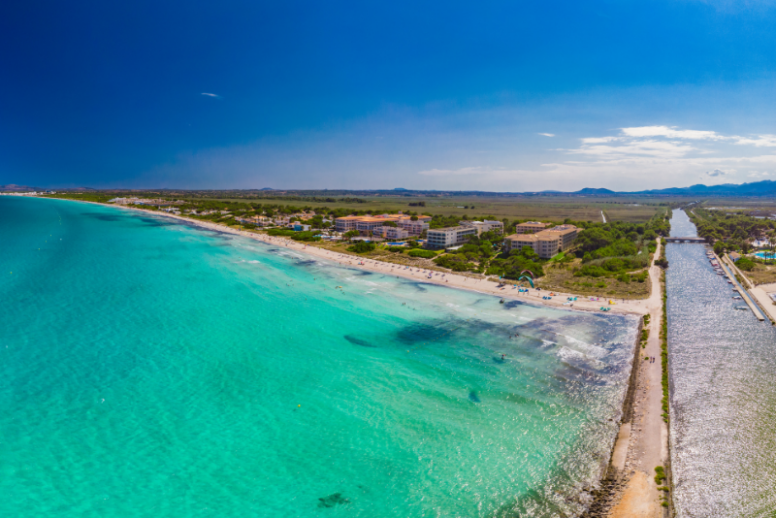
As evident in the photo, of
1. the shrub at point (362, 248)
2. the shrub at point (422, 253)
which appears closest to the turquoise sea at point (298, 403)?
the shrub at point (422, 253)

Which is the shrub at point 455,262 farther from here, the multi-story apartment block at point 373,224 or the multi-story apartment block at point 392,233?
the multi-story apartment block at point 373,224

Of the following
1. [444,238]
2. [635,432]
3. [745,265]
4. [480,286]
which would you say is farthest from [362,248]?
[745,265]

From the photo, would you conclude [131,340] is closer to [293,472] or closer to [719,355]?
[293,472]

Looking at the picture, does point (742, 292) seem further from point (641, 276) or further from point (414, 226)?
point (414, 226)

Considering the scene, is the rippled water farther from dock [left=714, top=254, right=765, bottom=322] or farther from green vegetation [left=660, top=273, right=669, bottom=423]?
dock [left=714, top=254, right=765, bottom=322]

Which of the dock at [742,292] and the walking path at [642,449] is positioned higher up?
the dock at [742,292]

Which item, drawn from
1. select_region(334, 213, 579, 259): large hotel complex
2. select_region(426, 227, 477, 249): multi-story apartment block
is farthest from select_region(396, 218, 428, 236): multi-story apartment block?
select_region(426, 227, 477, 249): multi-story apartment block
